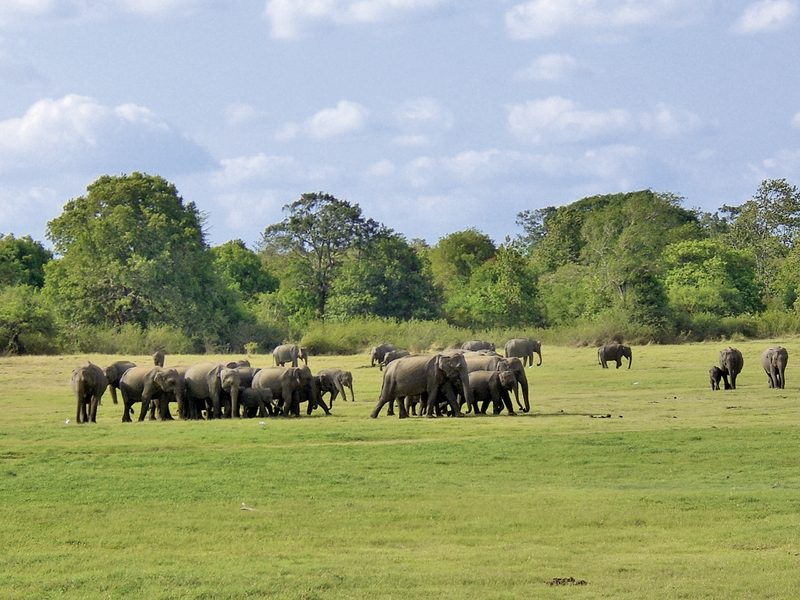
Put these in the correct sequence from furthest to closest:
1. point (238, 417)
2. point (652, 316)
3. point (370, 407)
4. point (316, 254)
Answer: point (316, 254) → point (652, 316) → point (370, 407) → point (238, 417)

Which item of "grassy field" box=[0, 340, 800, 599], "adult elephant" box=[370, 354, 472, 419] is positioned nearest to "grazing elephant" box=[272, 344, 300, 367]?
"adult elephant" box=[370, 354, 472, 419]

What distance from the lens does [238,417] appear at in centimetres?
3058

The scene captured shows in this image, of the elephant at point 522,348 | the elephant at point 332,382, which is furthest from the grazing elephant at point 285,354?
the elephant at point 332,382

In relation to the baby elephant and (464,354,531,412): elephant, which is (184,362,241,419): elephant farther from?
the baby elephant

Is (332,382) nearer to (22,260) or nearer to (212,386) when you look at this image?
(212,386)

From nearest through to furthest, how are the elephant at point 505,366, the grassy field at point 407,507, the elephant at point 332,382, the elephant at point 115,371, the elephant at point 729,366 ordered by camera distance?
1. the grassy field at point 407,507
2. the elephant at point 505,366
3. the elephant at point 332,382
4. the elephant at point 115,371
5. the elephant at point 729,366

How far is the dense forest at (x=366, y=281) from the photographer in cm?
6988

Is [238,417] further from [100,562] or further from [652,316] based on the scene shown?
[652,316]

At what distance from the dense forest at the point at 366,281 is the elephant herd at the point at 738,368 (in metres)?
29.3

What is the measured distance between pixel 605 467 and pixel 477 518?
5.33 m

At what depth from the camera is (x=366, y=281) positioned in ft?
275

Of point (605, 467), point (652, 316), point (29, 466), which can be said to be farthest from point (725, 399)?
point (652, 316)

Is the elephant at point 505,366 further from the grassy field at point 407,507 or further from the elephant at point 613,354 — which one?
the elephant at point 613,354

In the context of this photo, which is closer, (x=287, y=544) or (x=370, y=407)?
(x=287, y=544)
